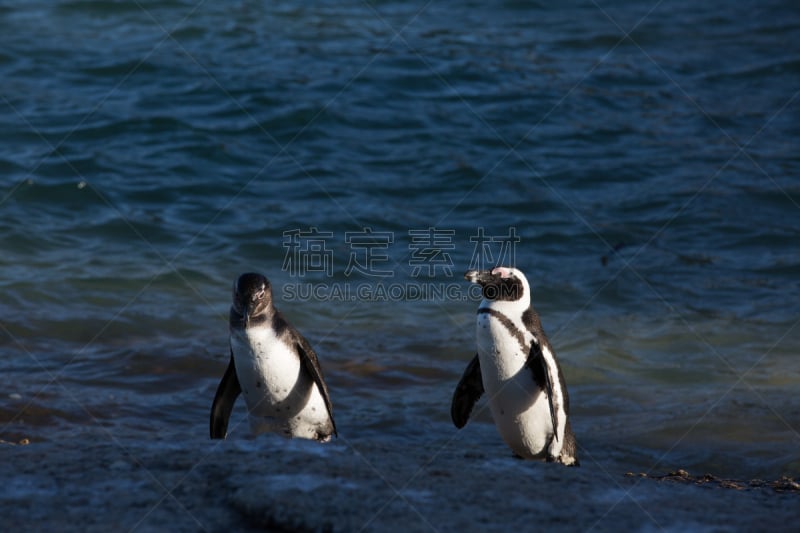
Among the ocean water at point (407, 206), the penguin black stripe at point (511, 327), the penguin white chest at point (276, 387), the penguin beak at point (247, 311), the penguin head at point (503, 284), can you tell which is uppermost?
the penguin head at point (503, 284)

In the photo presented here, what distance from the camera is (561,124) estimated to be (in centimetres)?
1184

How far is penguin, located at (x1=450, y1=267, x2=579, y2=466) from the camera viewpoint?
16.7 feet

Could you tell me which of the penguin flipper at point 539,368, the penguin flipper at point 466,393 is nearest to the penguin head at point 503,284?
the penguin flipper at point 539,368

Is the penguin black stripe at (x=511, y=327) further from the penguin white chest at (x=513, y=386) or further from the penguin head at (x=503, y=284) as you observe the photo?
the penguin head at (x=503, y=284)

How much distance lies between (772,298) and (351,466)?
538cm

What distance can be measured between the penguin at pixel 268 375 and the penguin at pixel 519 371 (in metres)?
0.88

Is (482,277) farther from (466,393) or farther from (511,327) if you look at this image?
(466,393)

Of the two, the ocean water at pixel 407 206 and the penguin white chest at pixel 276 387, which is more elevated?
the penguin white chest at pixel 276 387

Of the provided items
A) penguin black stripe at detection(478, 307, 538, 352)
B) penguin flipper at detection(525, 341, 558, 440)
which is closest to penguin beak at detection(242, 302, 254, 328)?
penguin black stripe at detection(478, 307, 538, 352)

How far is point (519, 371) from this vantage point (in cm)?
512

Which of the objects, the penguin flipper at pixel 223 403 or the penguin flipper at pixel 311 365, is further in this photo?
the penguin flipper at pixel 223 403

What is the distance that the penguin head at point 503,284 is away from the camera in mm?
5168

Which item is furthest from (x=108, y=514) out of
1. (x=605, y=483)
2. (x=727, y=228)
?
(x=727, y=228)

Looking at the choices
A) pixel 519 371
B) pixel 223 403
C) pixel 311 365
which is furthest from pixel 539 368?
pixel 223 403
